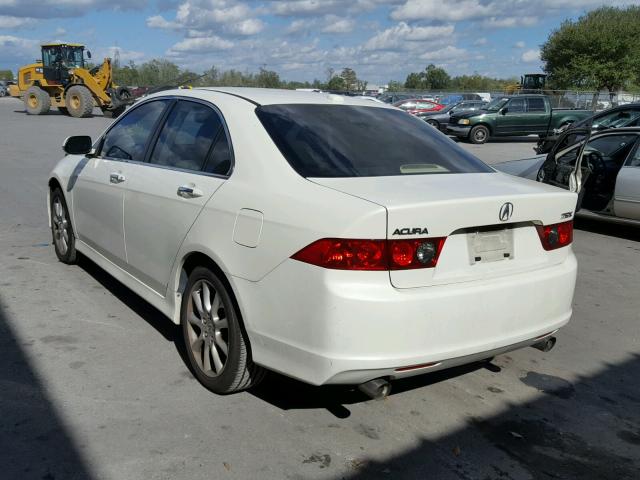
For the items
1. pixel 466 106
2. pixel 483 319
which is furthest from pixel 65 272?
pixel 466 106

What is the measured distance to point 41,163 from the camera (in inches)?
530

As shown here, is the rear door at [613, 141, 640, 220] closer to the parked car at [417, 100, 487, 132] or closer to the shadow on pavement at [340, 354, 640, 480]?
the shadow on pavement at [340, 354, 640, 480]

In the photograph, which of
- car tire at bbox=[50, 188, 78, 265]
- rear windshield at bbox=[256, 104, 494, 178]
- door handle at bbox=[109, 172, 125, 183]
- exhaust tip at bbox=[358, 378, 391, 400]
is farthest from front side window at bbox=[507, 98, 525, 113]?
→ exhaust tip at bbox=[358, 378, 391, 400]

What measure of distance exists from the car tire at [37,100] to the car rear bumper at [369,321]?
30318 mm

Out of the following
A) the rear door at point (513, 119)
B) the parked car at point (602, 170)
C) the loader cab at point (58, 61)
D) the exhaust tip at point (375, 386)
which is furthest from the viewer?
the loader cab at point (58, 61)

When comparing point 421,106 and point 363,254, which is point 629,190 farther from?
point 421,106

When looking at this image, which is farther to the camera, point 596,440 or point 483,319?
point 596,440

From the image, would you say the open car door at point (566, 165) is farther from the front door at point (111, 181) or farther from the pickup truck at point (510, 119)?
the pickup truck at point (510, 119)

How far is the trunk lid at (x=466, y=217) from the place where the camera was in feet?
9.45

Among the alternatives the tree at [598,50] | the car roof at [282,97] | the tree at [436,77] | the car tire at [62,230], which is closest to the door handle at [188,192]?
the car roof at [282,97]

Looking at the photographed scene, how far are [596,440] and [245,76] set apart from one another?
37.2m

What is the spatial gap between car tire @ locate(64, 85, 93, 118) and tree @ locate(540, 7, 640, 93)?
4715cm

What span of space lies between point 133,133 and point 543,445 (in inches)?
136

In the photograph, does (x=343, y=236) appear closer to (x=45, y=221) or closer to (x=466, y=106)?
(x=45, y=221)
